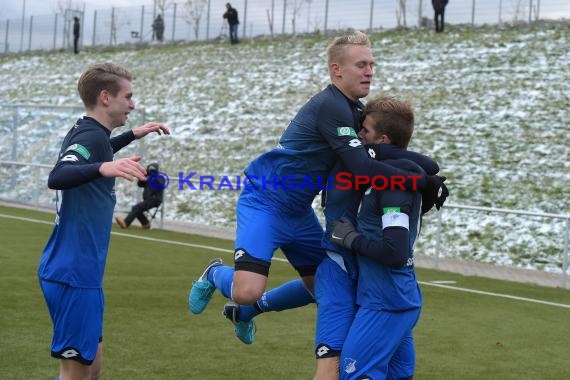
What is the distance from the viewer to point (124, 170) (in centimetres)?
416

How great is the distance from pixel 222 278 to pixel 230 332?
248 cm

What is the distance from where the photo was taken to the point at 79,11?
177 feet

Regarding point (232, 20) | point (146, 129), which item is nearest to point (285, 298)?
point (146, 129)

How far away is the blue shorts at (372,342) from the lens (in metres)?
4.55

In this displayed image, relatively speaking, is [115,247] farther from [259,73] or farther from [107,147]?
[259,73]

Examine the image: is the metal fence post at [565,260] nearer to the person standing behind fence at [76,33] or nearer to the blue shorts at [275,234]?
the blue shorts at [275,234]

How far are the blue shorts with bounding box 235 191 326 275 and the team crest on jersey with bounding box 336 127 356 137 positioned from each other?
76 cm

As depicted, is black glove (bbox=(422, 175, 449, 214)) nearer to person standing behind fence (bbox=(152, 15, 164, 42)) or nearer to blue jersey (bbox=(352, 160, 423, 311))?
blue jersey (bbox=(352, 160, 423, 311))

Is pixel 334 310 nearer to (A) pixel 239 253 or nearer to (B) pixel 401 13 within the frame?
(A) pixel 239 253

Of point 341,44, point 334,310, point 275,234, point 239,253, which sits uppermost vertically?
point 341,44

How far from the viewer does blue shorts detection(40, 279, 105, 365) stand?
456cm

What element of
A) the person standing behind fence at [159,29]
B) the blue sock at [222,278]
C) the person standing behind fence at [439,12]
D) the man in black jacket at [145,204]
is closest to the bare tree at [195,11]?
the person standing behind fence at [159,29]

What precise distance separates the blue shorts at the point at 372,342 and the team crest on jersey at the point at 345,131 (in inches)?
36.8

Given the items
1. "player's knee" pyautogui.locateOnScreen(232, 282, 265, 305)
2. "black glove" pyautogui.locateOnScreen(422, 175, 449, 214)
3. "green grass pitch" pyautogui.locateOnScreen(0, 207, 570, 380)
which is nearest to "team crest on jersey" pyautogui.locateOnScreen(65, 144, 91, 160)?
"player's knee" pyautogui.locateOnScreen(232, 282, 265, 305)
